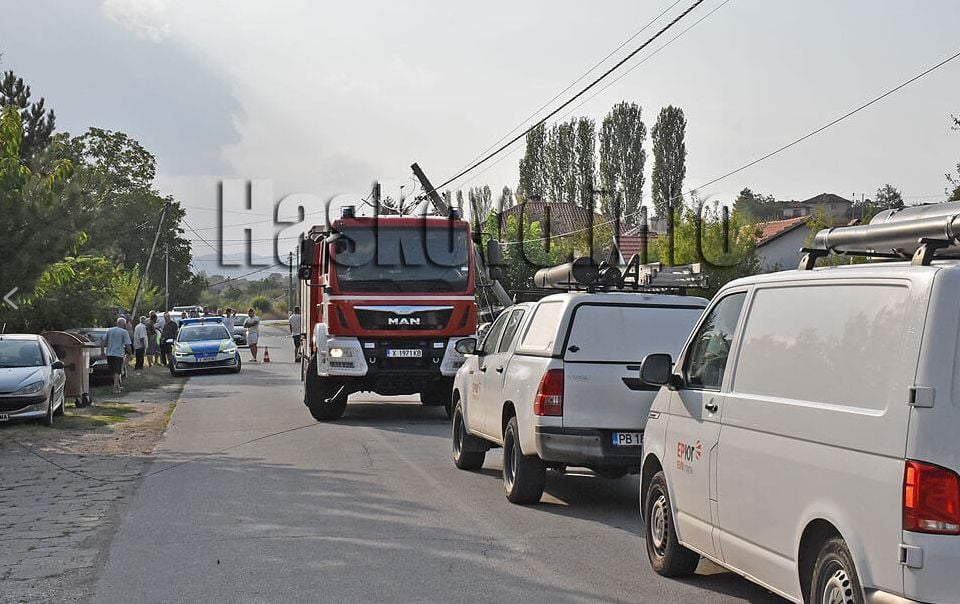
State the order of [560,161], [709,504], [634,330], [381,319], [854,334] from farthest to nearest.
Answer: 1. [560,161]
2. [381,319]
3. [634,330]
4. [709,504]
5. [854,334]

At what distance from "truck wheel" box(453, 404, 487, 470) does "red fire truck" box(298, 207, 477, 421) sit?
550 cm

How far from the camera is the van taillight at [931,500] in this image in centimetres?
450

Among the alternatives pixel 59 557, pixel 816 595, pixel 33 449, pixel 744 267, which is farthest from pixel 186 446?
pixel 744 267

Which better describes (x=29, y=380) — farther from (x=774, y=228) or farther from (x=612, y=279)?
(x=774, y=228)

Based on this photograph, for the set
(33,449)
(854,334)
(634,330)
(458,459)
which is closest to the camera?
(854,334)

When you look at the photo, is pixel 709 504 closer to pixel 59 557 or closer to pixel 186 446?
pixel 59 557

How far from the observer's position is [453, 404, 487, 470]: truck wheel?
12633 millimetres

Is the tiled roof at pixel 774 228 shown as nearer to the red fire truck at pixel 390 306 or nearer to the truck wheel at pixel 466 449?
the red fire truck at pixel 390 306

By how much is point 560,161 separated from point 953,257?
59.4 m

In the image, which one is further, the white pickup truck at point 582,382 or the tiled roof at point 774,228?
the tiled roof at point 774,228

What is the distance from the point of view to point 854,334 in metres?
5.20

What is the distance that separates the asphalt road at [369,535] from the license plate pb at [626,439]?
2.13 feet

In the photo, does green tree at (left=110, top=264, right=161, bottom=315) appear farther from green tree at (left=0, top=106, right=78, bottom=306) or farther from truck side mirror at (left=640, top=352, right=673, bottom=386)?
truck side mirror at (left=640, top=352, right=673, bottom=386)

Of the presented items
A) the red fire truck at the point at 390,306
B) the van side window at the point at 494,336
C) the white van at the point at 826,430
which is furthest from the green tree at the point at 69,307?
the white van at the point at 826,430
